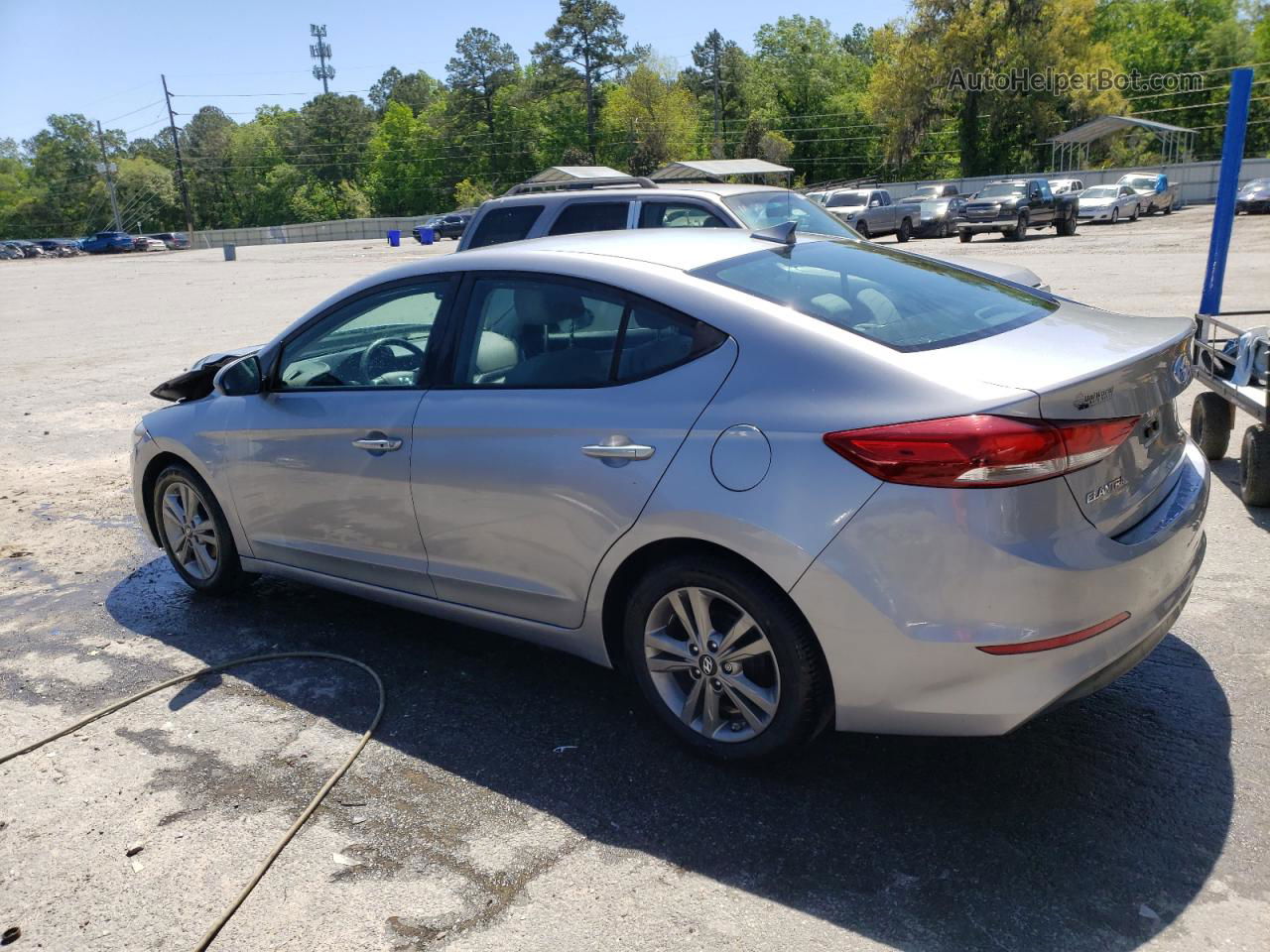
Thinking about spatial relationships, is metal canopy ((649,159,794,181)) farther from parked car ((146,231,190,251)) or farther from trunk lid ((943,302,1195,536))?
parked car ((146,231,190,251))

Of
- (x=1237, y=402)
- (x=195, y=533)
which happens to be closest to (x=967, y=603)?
(x=1237, y=402)

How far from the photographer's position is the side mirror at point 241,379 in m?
4.73

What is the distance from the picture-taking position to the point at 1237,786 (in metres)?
3.17

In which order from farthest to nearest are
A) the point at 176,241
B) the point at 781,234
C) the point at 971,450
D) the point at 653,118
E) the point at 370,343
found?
the point at 653,118 → the point at 176,241 → the point at 370,343 → the point at 781,234 → the point at 971,450

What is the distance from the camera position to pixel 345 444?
426 centimetres

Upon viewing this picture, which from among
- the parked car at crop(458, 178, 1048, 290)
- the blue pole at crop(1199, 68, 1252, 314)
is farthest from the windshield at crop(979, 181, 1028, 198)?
the blue pole at crop(1199, 68, 1252, 314)

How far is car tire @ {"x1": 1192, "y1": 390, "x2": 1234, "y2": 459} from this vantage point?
6.39 meters

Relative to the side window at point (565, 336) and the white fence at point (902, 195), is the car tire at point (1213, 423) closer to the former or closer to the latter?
the side window at point (565, 336)

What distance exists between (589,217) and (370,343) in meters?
6.11

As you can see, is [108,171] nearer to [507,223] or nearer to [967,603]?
[507,223]

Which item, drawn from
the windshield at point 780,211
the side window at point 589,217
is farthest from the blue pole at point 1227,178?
the side window at point 589,217

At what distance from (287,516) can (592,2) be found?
337 feet

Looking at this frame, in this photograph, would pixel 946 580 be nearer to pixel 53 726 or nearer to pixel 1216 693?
pixel 1216 693

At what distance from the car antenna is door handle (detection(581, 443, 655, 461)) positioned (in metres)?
1.18
